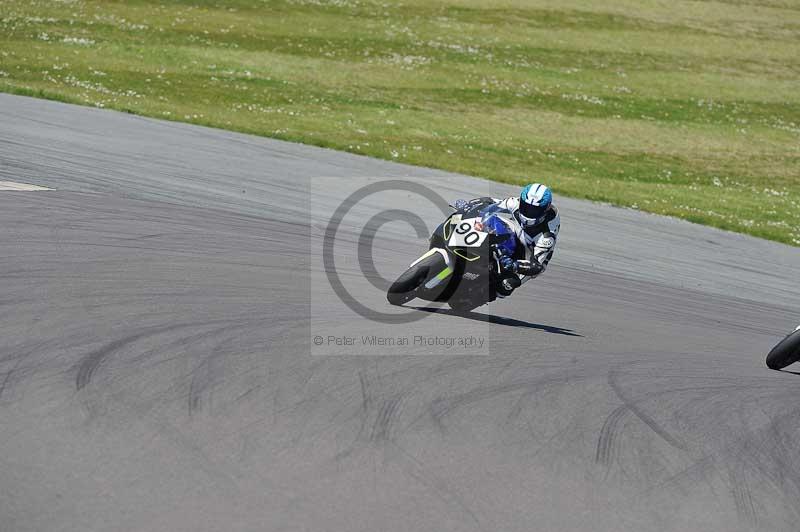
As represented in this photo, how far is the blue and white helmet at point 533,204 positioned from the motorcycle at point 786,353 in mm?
2696

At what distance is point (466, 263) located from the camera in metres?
9.98

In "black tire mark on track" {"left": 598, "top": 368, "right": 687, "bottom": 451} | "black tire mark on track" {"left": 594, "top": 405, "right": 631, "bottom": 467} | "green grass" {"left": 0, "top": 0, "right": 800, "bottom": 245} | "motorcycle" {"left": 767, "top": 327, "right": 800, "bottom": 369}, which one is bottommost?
"green grass" {"left": 0, "top": 0, "right": 800, "bottom": 245}

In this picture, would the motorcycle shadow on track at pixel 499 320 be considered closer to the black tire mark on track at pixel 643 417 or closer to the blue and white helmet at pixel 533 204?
the blue and white helmet at pixel 533 204

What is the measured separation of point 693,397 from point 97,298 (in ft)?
16.2

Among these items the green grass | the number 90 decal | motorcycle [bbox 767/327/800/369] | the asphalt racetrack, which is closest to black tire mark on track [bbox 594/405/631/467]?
the asphalt racetrack

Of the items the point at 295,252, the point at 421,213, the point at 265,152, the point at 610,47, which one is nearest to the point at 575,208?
the point at 421,213

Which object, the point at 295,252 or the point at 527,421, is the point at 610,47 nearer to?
the point at 295,252

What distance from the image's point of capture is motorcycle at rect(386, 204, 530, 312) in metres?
9.87

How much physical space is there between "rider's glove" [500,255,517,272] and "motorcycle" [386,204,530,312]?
0.04 metres

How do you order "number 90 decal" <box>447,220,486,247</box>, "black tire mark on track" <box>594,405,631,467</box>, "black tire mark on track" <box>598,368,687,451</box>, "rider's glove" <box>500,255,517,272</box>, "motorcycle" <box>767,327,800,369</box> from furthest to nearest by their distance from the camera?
"motorcycle" <box>767,327,800,369</box> < "rider's glove" <box>500,255,517,272</box> < "number 90 decal" <box>447,220,486,247</box> < "black tire mark on track" <box>598,368,687,451</box> < "black tire mark on track" <box>594,405,631,467</box>

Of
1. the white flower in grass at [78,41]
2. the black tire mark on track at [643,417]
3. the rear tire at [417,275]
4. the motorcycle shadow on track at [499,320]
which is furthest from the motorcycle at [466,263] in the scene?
the white flower in grass at [78,41]

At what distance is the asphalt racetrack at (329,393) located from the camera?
532cm

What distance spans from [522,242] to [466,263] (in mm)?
650

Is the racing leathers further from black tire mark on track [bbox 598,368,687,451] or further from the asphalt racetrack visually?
black tire mark on track [bbox 598,368,687,451]
